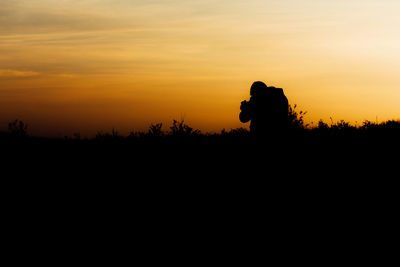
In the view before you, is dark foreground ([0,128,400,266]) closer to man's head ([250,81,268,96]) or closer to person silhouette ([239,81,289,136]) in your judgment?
person silhouette ([239,81,289,136])

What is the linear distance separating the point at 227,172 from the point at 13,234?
4903mm

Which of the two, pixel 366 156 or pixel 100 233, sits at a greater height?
pixel 366 156

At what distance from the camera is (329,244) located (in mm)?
8953

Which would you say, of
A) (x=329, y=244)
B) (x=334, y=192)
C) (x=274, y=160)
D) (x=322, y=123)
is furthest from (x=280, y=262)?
(x=322, y=123)

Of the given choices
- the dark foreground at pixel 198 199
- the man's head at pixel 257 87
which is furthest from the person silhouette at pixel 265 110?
the dark foreground at pixel 198 199

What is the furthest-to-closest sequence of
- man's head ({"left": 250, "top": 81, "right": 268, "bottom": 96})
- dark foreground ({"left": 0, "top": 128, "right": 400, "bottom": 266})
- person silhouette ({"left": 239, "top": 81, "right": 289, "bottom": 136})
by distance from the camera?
man's head ({"left": 250, "top": 81, "right": 268, "bottom": 96}) < person silhouette ({"left": 239, "top": 81, "right": 289, "bottom": 136}) < dark foreground ({"left": 0, "top": 128, "right": 400, "bottom": 266})

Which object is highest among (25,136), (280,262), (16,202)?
(25,136)

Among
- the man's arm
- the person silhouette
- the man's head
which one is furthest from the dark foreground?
the man's head

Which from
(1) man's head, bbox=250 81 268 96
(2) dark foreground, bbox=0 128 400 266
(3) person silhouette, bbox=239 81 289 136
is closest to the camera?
(2) dark foreground, bbox=0 128 400 266

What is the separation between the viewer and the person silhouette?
53.4 feet

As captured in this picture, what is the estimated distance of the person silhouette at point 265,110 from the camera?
16266mm

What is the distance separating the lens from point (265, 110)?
53.4 ft

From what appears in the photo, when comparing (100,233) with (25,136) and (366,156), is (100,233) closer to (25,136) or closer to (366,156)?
(25,136)

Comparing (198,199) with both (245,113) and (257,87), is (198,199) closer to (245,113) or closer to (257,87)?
(245,113)
